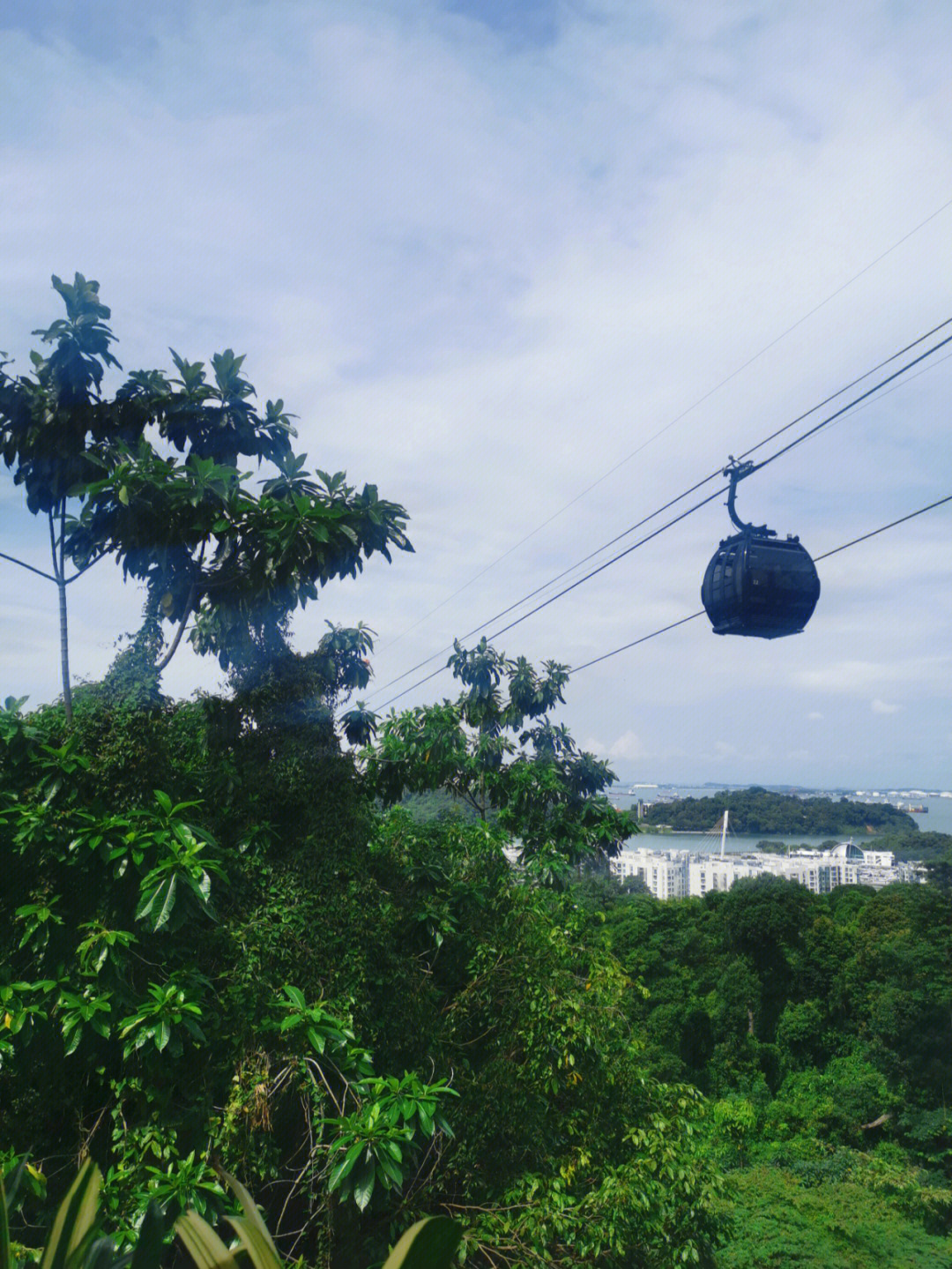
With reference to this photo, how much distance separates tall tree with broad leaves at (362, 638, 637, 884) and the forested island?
0.09 meters

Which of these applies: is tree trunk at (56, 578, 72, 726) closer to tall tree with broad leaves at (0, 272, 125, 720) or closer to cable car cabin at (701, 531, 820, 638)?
tall tree with broad leaves at (0, 272, 125, 720)

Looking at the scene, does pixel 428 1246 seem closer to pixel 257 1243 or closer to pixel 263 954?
pixel 257 1243

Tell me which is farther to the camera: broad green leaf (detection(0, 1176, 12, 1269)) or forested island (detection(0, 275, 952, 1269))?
forested island (detection(0, 275, 952, 1269))

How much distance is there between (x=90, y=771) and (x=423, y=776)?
12.1 feet

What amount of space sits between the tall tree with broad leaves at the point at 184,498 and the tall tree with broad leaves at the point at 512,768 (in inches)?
87.9

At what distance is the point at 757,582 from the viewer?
5238mm

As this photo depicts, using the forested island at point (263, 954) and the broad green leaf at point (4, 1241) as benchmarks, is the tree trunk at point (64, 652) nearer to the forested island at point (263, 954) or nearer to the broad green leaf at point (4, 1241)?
the forested island at point (263, 954)

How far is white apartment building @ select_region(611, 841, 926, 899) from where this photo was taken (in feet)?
109

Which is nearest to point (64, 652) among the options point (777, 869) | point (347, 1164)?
point (347, 1164)

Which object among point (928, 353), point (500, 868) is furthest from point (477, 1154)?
point (928, 353)

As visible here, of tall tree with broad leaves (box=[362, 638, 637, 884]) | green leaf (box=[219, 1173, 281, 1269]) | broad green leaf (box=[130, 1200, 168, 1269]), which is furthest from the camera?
tall tree with broad leaves (box=[362, 638, 637, 884])

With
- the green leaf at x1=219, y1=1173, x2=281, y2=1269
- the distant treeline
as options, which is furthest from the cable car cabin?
the distant treeline

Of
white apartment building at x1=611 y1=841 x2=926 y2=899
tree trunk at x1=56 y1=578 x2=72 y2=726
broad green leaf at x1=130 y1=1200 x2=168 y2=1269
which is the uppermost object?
tree trunk at x1=56 y1=578 x2=72 y2=726

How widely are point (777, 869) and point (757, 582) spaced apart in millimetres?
37306
